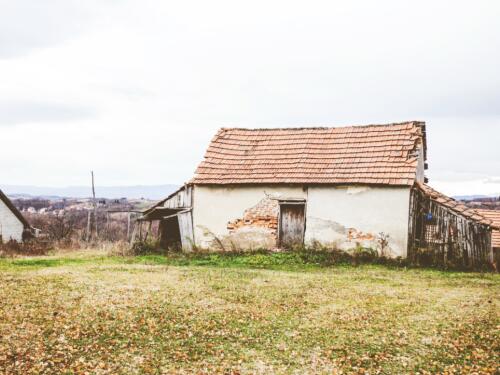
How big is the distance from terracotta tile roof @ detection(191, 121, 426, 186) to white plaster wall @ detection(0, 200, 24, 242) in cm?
1844

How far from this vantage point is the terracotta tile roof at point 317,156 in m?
17.6

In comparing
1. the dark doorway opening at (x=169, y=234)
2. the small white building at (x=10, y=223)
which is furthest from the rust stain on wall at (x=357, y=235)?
the small white building at (x=10, y=223)

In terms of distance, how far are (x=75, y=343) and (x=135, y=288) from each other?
4181 mm

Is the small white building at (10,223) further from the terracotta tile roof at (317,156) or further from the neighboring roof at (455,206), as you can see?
the neighboring roof at (455,206)

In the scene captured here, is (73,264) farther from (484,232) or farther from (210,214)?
(484,232)

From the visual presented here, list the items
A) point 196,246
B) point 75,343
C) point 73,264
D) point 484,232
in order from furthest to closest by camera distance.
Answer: point 196,246 < point 73,264 < point 484,232 < point 75,343

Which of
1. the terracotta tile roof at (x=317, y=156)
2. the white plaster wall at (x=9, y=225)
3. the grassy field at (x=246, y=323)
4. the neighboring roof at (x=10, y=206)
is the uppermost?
the terracotta tile roof at (x=317, y=156)

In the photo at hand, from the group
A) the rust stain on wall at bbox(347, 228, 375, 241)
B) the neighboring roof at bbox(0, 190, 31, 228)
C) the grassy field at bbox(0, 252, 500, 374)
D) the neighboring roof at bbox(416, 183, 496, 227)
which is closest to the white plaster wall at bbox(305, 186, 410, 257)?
the rust stain on wall at bbox(347, 228, 375, 241)

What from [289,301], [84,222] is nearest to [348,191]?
[289,301]

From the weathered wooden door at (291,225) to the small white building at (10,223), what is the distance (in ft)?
71.0

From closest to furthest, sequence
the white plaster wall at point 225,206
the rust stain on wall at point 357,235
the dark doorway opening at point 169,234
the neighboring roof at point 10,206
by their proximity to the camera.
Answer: the rust stain on wall at point 357,235
the white plaster wall at point 225,206
the dark doorway opening at point 169,234
the neighboring roof at point 10,206

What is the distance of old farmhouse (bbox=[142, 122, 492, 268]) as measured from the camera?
1648 centimetres

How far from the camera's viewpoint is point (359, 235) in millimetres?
17172

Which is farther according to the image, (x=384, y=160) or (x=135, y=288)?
(x=384, y=160)
